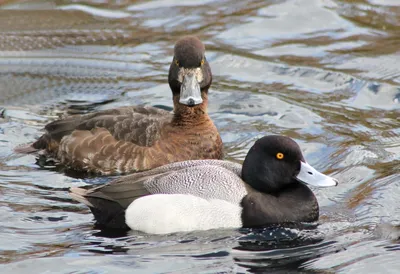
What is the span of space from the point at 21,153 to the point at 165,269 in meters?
3.51

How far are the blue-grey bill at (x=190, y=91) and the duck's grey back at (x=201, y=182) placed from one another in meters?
1.38

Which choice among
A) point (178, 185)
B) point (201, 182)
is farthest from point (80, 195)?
point (201, 182)

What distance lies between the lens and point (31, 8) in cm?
1412

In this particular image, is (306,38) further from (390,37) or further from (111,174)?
(111,174)

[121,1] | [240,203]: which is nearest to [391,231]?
[240,203]

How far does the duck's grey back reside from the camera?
6996 mm

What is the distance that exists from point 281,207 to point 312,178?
0.35 m

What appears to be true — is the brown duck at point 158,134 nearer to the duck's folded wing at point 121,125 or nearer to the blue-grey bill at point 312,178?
the duck's folded wing at point 121,125

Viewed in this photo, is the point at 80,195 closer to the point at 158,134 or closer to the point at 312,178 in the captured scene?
the point at 158,134

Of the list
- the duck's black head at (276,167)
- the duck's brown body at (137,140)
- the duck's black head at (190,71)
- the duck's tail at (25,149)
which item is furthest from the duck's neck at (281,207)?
the duck's tail at (25,149)

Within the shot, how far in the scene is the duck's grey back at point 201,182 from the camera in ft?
23.0

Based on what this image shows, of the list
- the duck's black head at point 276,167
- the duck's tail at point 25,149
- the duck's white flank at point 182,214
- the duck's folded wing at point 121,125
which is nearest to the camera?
the duck's white flank at point 182,214

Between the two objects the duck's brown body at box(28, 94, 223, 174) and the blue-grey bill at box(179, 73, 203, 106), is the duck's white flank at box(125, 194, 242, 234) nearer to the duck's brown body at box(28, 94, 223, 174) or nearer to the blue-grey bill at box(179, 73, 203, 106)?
the duck's brown body at box(28, 94, 223, 174)

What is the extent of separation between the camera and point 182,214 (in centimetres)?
692
